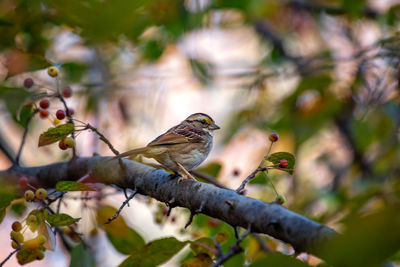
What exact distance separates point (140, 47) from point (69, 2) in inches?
138

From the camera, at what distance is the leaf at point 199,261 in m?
2.21

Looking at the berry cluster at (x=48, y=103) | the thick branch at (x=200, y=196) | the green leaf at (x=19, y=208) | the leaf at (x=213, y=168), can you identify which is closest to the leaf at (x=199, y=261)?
the thick branch at (x=200, y=196)

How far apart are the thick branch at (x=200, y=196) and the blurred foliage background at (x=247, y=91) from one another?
0.19 m

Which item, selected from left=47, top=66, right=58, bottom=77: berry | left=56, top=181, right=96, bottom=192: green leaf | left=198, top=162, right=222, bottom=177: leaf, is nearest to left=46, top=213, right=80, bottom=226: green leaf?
left=56, top=181, right=96, bottom=192: green leaf

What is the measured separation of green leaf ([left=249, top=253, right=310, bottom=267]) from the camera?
51.5 inches

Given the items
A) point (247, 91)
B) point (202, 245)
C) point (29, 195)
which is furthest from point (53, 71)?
point (247, 91)

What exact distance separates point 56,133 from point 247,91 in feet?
10.4

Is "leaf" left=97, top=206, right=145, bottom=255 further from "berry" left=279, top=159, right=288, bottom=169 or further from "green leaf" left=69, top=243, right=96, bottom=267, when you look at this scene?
"berry" left=279, top=159, right=288, bottom=169

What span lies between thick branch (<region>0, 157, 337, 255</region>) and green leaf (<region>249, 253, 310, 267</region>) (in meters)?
0.26

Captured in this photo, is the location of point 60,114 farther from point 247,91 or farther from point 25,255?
point 247,91

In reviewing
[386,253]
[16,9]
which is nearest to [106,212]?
[16,9]

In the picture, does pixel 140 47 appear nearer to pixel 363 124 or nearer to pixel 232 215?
pixel 363 124

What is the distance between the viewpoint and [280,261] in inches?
52.3

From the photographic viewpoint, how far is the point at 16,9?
9.89 feet
